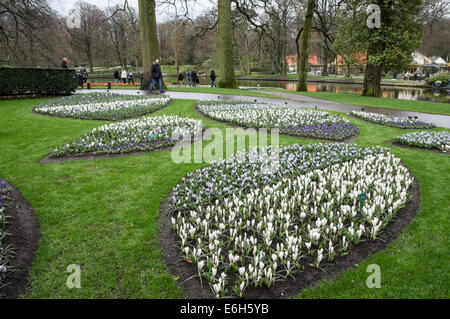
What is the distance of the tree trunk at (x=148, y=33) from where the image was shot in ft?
63.3

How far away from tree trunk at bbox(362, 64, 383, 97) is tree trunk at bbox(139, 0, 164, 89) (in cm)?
1516

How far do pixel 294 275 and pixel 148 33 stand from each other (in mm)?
19925

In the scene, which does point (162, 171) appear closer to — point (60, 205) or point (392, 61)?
point (60, 205)

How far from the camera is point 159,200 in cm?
481

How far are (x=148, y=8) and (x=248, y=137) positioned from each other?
15.4 meters

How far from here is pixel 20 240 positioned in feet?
12.0

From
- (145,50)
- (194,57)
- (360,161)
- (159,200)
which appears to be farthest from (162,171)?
(194,57)

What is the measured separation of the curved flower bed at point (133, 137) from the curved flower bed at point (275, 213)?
7.97 ft

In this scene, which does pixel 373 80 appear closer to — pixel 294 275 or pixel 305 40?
pixel 305 40

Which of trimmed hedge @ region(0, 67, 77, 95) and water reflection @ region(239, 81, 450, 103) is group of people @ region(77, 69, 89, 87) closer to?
trimmed hedge @ region(0, 67, 77, 95)

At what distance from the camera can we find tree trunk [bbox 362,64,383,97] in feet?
68.1
